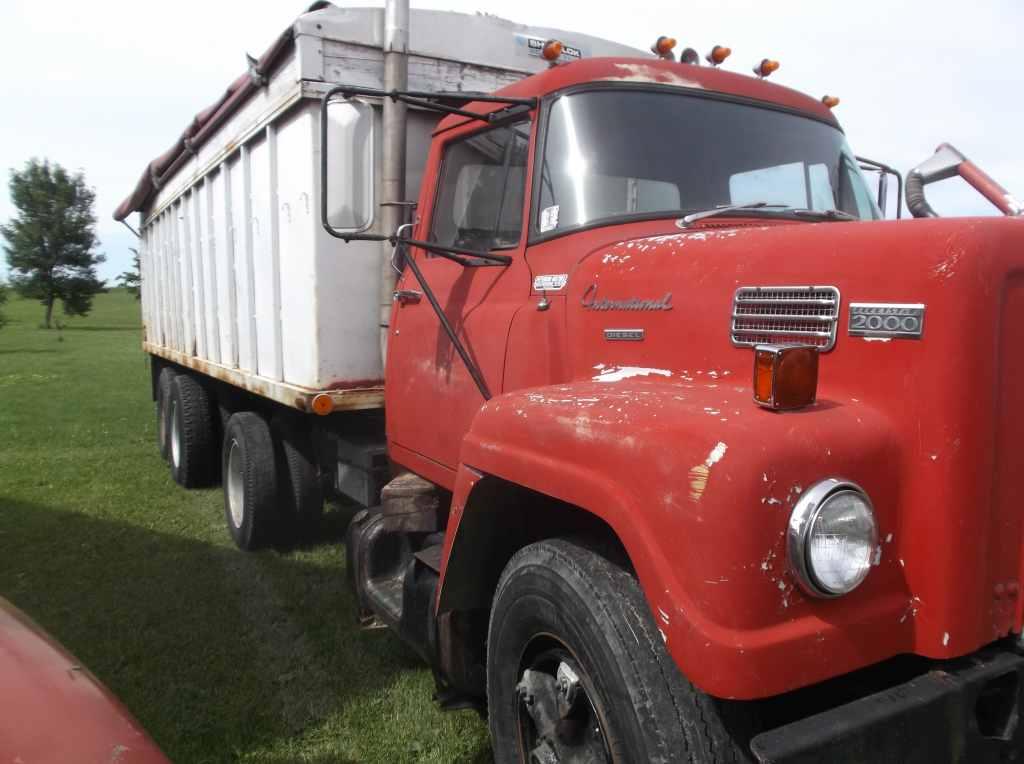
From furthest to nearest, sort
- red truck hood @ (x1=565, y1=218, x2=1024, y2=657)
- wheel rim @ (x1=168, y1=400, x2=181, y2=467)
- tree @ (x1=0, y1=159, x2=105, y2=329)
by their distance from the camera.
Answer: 1. tree @ (x1=0, y1=159, x2=105, y2=329)
2. wheel rim @ (x1=168, y1=400, x2=181, y2=467)
3. red truck hood @ (x1=565, y1=218, x2=1024, y2=657)

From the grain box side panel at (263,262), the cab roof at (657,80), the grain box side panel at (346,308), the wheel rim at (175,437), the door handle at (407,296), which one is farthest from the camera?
the wheel rim at (175,437)

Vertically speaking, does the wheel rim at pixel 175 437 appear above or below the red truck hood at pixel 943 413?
below

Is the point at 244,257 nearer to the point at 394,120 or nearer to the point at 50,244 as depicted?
the point at 394,120

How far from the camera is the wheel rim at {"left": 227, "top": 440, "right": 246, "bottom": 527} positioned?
570cm

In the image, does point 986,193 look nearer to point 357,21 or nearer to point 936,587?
point 936,587

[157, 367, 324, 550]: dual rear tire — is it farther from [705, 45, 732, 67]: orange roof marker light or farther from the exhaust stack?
[705, 45, 732, 67]: orange roof marker light

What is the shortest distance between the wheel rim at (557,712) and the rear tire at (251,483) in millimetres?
3341

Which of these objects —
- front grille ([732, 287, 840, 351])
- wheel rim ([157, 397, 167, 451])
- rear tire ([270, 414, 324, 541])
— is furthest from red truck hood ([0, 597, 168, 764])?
wheel rim ([157, 397, 167, 451])

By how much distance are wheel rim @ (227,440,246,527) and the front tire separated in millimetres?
3571

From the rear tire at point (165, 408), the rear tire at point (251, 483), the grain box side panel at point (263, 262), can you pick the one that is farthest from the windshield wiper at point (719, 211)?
the rear tire at point (165, 408)

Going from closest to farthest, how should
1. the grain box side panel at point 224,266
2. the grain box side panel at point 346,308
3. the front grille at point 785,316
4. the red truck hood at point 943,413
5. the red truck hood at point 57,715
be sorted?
the red truck hood at point 57,715, the red truck hood at point 943,413, the front grille at point 785,316, the grain box side panel at point 346,308, the grain box side panel at point 224,266

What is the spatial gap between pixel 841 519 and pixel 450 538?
136cm

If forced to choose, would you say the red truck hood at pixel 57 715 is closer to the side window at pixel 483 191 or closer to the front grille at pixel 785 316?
the front grille at pixel 785 316

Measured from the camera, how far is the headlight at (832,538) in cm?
Answer: 172
